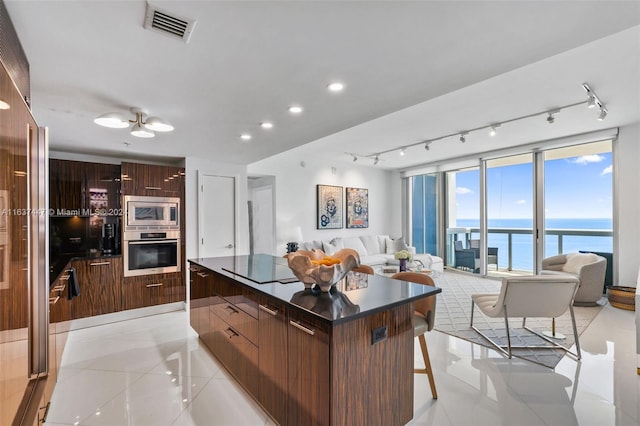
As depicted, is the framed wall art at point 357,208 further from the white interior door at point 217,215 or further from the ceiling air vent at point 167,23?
the ceiling air vent at point 167,23

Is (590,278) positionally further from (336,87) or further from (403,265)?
(336,87)

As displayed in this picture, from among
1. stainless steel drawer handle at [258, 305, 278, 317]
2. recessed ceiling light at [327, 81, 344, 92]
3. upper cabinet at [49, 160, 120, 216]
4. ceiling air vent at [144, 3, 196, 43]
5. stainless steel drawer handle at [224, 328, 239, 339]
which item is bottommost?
stainless steel drawer handle at [224, 328, 239, 339]

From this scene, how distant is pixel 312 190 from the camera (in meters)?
6.75

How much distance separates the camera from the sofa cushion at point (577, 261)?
459 cm

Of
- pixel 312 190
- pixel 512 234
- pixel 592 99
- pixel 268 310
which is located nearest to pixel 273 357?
pixel 268 310

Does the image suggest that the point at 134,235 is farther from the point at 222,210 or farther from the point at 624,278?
the point at 624,278

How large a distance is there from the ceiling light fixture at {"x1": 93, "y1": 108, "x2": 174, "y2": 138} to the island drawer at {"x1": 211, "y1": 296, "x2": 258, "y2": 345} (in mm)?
1568

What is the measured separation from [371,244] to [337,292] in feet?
18.0

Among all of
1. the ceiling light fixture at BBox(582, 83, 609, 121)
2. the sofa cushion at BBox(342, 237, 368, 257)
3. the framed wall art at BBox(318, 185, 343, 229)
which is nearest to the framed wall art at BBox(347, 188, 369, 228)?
the framed wall art at BBox(318, 185, 343, 229)

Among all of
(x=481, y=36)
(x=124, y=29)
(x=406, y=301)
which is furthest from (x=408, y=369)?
(x=124, y=29)

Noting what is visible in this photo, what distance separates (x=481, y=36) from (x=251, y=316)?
2132mm

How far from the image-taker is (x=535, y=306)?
2.88 meters

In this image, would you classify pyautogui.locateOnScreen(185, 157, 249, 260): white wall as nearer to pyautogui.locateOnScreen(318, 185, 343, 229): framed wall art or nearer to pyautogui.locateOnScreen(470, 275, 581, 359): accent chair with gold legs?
pyautogui.locateOnScreen(318, 185, 343, 229): framed wall art

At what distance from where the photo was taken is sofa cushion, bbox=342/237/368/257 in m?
6.77
